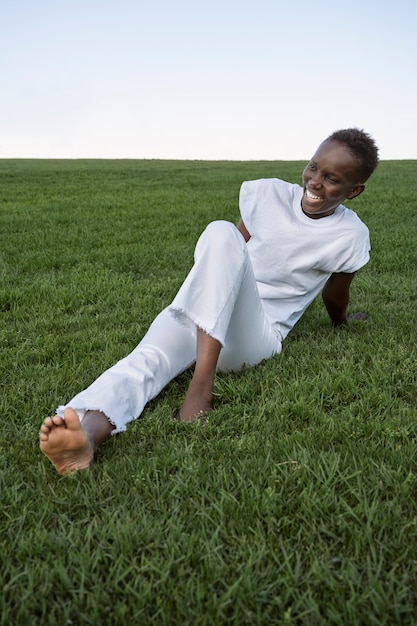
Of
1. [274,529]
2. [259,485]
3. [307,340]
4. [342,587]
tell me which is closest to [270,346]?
[307,340]

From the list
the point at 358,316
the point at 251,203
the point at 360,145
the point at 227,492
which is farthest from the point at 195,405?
the point at 358,316

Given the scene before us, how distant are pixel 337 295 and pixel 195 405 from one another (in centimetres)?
146

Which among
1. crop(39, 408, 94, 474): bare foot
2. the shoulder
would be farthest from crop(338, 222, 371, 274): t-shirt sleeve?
crop(39, 408, 94, 474): bare foot

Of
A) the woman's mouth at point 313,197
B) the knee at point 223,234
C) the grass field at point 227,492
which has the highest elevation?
the woman's mouth at point 313,197

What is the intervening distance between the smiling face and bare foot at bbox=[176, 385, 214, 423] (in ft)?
4.21

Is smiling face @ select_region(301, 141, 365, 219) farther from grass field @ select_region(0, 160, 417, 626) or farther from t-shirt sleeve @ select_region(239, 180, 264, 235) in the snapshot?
grass field @ select_region(0, 160, 417, 626)

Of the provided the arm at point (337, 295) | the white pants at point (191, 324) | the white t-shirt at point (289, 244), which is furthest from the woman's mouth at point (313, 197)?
the white pants at point (191, 324)

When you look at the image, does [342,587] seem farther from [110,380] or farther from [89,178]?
[89,178]

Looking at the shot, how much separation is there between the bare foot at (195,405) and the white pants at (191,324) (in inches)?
7.6

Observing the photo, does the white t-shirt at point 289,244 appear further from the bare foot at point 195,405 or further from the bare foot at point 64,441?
the bare foot at point 64,441

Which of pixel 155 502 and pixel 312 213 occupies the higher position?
pixel 312 213

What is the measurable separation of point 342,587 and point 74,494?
0.97 m

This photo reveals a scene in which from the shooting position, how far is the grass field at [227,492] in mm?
1615

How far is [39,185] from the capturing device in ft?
50.2
